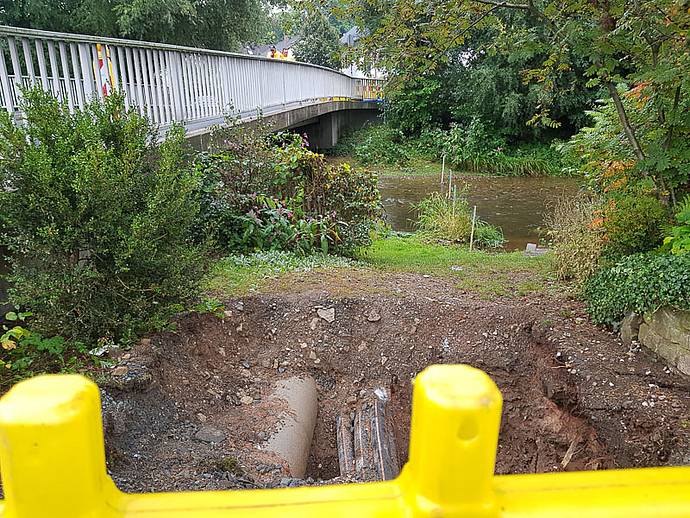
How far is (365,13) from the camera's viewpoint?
5.33 metres

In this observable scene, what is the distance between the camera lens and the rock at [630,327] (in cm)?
412

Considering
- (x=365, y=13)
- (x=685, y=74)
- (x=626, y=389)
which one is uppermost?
(x=365, y=13)

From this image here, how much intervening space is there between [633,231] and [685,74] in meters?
1.34

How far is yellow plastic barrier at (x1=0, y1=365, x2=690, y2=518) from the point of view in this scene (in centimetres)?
49

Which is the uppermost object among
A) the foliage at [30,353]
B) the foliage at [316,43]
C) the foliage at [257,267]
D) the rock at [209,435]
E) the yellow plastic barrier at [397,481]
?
the foliage at [316,43]

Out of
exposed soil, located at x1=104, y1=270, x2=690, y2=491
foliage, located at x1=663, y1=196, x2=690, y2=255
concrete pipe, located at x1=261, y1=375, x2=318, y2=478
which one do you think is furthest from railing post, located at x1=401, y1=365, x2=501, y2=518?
foliage, located at x1=663, y1=196, x2=690, y2=255

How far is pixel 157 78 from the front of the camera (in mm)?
6711

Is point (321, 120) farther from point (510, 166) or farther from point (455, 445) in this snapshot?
point (455, 445)

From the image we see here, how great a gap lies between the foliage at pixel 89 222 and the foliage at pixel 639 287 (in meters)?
3.45

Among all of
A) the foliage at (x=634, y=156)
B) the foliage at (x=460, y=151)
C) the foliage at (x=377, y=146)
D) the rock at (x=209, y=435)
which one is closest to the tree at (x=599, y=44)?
the foliage at (x=634, y=156)

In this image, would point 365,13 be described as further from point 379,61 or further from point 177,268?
point 177,268

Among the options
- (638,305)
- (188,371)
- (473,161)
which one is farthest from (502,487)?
(473,161)

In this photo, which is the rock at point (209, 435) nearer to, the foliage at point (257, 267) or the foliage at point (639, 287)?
the foliage at point (257, 267)

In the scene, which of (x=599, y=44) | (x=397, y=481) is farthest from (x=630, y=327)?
(x=397, y=481)
